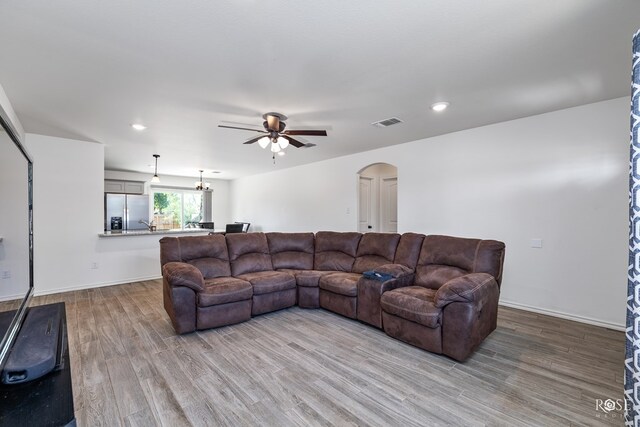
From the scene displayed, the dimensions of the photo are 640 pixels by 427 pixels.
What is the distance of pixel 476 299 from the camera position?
243 cm

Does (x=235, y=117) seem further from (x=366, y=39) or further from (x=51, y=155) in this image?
(x=51, y=155)

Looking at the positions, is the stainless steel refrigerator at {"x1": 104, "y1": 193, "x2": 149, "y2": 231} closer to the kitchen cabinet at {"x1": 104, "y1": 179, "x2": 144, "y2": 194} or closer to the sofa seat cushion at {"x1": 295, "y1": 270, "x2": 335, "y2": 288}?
the kitchen cabinet at {"x1": 104, "y1": 179, "x2": 144, "y2": 194}

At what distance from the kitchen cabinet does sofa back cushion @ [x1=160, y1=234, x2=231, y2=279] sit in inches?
217

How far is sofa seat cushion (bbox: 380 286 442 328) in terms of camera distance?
8.30ft

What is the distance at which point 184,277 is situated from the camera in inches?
118

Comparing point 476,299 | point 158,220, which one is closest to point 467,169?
point 476,299

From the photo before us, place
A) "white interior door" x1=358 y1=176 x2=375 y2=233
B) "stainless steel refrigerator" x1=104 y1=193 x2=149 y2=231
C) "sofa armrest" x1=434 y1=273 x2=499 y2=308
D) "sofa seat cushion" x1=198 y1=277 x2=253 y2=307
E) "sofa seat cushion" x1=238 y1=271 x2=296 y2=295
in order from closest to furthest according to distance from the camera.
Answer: "sofa armrest" x1=434 y1=273 x2=499 y2=308 < "sofa seat cushion" x1=198 y1=277 x2=253 y2=307 < "sofa seat cushion" x1=238 y1=271 x2=296 y2=295 < "white interior door" x1=358 y1=176 x2=375 y2=233 < "stainless steel refrigerator" x1=104 y1=193 x2=149 y2=231

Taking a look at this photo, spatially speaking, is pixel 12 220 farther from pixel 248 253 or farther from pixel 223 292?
pixel 248 253

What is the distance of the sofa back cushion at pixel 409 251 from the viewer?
3.52 m

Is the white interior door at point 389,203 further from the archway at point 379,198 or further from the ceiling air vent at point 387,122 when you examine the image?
the ceiling air vent at point 387,122

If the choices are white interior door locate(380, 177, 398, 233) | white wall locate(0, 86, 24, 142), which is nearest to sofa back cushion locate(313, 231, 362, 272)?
white interior door locate(380, 177, 398, 233)

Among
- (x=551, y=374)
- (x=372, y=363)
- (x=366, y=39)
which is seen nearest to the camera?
(x=366, y=39)

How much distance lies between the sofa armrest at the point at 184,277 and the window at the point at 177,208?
6.23 m

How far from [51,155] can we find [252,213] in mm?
5045
